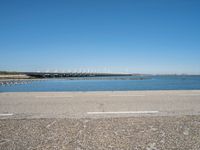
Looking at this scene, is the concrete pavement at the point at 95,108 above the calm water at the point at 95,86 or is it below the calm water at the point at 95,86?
above

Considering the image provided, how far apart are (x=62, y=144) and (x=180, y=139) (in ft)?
7.76

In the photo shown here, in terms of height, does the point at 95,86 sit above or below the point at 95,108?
below

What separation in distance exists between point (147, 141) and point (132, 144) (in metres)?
0.35

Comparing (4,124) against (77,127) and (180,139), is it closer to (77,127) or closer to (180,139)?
(77,127)

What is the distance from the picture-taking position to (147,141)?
3.51m

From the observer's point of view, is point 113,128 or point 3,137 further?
point 113,128

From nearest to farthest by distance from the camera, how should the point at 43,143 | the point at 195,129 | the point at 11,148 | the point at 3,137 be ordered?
the point at 11,148, the point at 43,143, the point at 3,137, the point at 195,129

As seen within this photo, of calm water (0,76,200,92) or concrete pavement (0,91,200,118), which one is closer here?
concrete pavement (0,91,200,118)

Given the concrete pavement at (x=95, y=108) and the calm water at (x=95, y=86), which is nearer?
the concrete pavement at (x=95, y=108)

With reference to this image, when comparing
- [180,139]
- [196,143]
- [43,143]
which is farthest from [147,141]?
[43,143]

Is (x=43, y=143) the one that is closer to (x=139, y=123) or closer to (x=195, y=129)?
(x=139, y=123)

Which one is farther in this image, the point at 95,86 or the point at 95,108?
the point at 95,86

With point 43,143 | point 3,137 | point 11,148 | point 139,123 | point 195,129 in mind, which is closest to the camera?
point 11,148

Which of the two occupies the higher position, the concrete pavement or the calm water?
the concrete pavement
